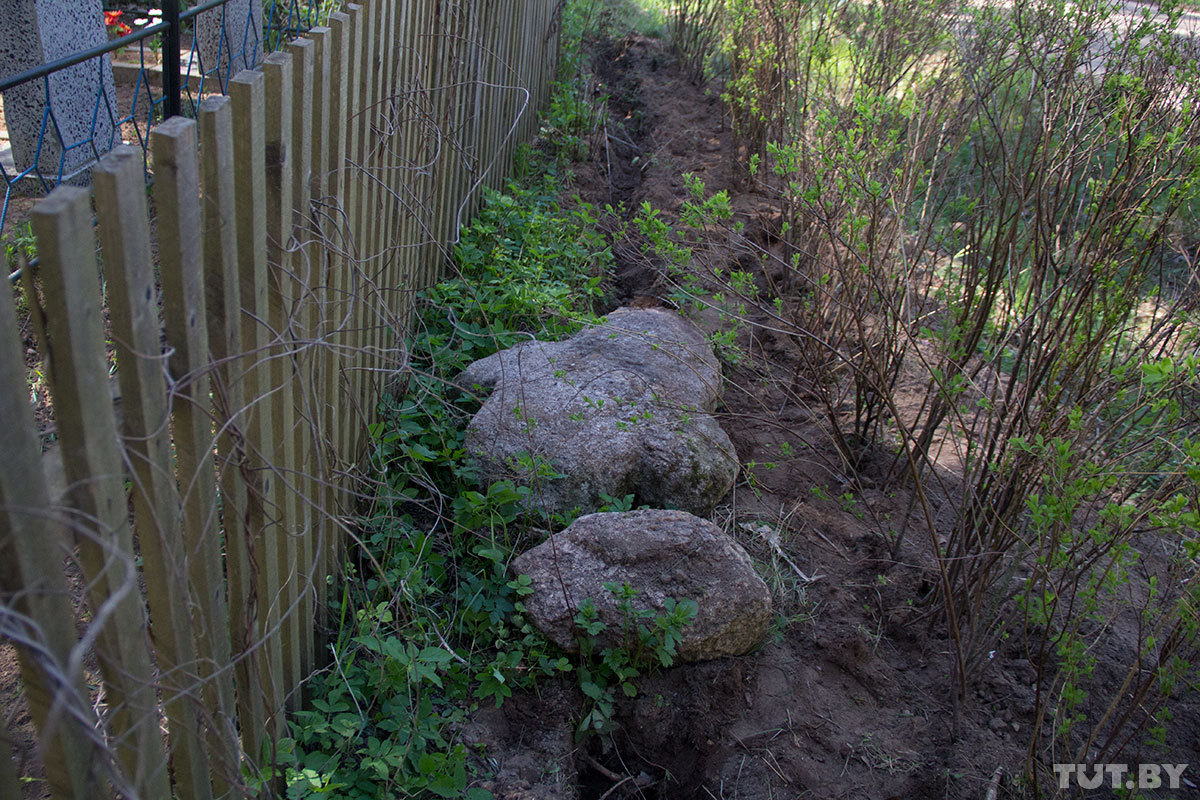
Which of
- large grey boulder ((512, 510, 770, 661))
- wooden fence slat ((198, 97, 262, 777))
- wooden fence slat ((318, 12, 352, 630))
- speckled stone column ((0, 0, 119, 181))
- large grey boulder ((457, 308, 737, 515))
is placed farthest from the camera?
speckled stone column ((0, 0, 119, 181))

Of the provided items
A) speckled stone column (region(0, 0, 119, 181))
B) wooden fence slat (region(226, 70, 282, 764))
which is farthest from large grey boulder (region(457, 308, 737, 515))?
speckled stone column (region(0, 0, 119, 181))

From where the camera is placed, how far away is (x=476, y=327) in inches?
160

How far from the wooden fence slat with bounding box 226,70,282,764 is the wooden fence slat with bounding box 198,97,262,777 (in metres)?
0.02

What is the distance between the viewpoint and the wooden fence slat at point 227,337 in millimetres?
1533

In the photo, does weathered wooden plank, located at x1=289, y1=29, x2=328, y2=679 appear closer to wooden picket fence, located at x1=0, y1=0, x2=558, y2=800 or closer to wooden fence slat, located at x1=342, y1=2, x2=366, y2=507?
wooden picket fence, located at x1=0, y1=0, x2=558, y2=800

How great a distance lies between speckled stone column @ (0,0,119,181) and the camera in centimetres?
487

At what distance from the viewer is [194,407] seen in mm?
1595

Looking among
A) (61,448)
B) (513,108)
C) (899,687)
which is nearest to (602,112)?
(513,108)

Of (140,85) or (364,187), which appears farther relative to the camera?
(140,85)

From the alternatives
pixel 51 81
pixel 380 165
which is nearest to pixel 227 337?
pixel 380 165

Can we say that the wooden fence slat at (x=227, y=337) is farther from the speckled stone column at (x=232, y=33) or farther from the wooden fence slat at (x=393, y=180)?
the speckled stone column at (x=232, y=33)

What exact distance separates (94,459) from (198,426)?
1.05ft

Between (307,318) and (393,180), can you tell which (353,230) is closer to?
(307,318)

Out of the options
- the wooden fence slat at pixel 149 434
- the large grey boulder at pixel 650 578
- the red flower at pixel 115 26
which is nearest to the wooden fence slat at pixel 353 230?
the large grey boulder at pixel 650 578
